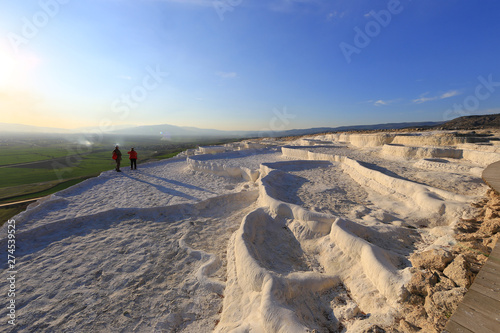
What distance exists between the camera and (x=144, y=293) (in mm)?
3779

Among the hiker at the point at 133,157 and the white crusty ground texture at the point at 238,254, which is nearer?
the white crusty ground texture at the point at 238,254

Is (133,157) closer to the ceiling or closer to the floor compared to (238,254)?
closer to the ceiling

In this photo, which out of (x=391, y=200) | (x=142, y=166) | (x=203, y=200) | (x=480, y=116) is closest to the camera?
(x=391, y=200)

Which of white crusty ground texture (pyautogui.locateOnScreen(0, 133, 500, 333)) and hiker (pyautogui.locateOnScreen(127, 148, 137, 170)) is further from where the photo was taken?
hiker (pyautogui.locateOnScreen(127, 148, 137, 170))

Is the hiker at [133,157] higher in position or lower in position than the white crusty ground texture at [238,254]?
higher

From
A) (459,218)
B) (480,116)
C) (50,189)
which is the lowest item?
(50,189)

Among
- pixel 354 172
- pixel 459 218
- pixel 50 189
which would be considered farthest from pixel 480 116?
pixel 50 189

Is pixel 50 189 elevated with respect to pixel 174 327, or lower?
lower

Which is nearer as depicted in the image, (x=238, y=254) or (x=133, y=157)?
(x=238, y=254)

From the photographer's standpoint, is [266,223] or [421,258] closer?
[421,258]

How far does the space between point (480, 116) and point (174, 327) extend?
61.1m

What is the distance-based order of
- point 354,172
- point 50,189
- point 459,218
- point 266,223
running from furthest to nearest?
point 50,189 < point 354,172 < point 266,223 < point 459,218

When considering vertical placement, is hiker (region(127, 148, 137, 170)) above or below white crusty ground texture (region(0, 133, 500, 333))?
above

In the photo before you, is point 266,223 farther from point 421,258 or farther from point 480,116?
point 480,116
